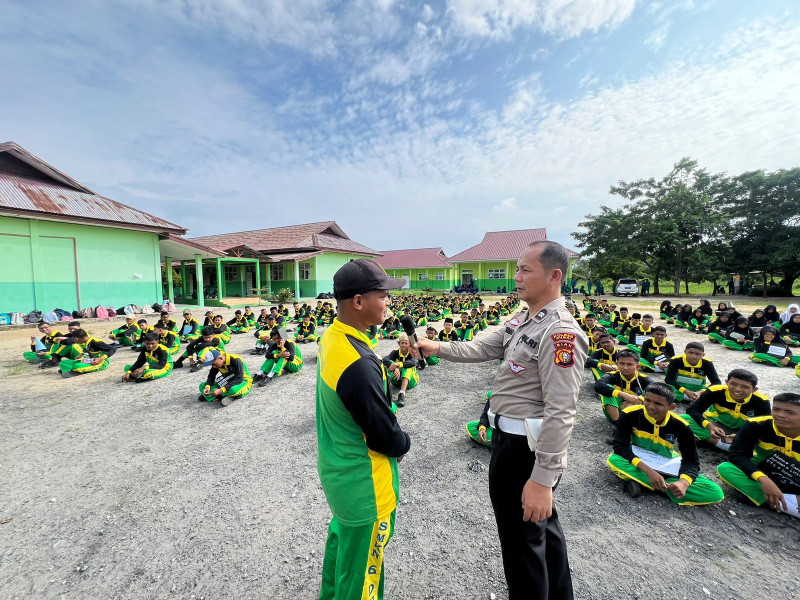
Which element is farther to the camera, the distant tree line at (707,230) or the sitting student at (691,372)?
the distant tree line at (707,230)

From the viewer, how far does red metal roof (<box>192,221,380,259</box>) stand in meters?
26.1

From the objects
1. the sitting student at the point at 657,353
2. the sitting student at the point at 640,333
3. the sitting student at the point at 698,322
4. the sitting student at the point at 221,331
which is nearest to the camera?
the sitting student at the point at 657,353

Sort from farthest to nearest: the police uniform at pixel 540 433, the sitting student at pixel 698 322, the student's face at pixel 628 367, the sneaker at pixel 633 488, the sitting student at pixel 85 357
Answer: the sitting student at pixel 698 322
the sitting student at pixel 85 357
the student's face at pixel 628 367
the sneaker at pixel 633 488
the police uniform at pixel 540 433

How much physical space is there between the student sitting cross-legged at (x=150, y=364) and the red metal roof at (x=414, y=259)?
30.0 metres

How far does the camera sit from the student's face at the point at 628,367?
15.1 ft

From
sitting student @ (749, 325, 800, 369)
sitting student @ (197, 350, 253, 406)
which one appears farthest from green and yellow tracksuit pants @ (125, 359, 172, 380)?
sitting student @ (749, 325, 800, 369)

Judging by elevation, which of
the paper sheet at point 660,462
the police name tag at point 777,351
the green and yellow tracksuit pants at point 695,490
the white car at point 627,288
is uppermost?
the white car at point 627,288

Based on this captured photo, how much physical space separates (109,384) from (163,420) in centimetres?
267

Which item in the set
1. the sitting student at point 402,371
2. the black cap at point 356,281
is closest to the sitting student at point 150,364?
the sitting student at point 402,371

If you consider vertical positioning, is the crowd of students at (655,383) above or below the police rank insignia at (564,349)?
below

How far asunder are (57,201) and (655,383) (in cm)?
2017

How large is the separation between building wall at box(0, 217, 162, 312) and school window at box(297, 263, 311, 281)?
10159 millimetres

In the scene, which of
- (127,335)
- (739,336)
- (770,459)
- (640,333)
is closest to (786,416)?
(770,459)

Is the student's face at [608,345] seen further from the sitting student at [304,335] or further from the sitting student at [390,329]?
the sitting student at [304,335]
